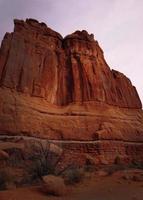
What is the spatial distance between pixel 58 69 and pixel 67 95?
3.42 meters

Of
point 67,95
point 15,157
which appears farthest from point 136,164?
point 15,157

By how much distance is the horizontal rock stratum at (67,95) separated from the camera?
86.8 feet

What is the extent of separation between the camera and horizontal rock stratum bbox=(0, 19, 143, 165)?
26.5m

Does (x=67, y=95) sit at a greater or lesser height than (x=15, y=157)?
greater

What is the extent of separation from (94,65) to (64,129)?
1047 centimetres

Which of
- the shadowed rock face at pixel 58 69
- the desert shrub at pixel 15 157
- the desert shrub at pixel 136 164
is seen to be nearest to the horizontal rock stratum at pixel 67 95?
the shadowed rock face at pixel 58 69

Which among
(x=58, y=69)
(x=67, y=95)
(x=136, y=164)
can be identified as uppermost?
(x=58, y=69)

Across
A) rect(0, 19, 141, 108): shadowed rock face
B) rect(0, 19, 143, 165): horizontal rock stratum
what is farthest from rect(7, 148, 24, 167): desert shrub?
rect(0, 19, 141, 108): shadowed rock face

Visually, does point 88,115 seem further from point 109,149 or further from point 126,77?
point 126,77

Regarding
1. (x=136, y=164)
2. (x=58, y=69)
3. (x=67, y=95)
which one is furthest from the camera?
(x=58, y=69)

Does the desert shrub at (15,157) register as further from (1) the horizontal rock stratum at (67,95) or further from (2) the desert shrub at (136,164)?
(2) the desert shrub at (136,164)

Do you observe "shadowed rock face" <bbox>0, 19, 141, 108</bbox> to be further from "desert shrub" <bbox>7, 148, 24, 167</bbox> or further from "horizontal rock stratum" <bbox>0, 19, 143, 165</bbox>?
"desert shrub" <bbox>7, 148, 24, 167</bbox>

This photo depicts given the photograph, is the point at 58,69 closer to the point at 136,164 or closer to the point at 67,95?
the point at 67,95

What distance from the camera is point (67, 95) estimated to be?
32.7m
